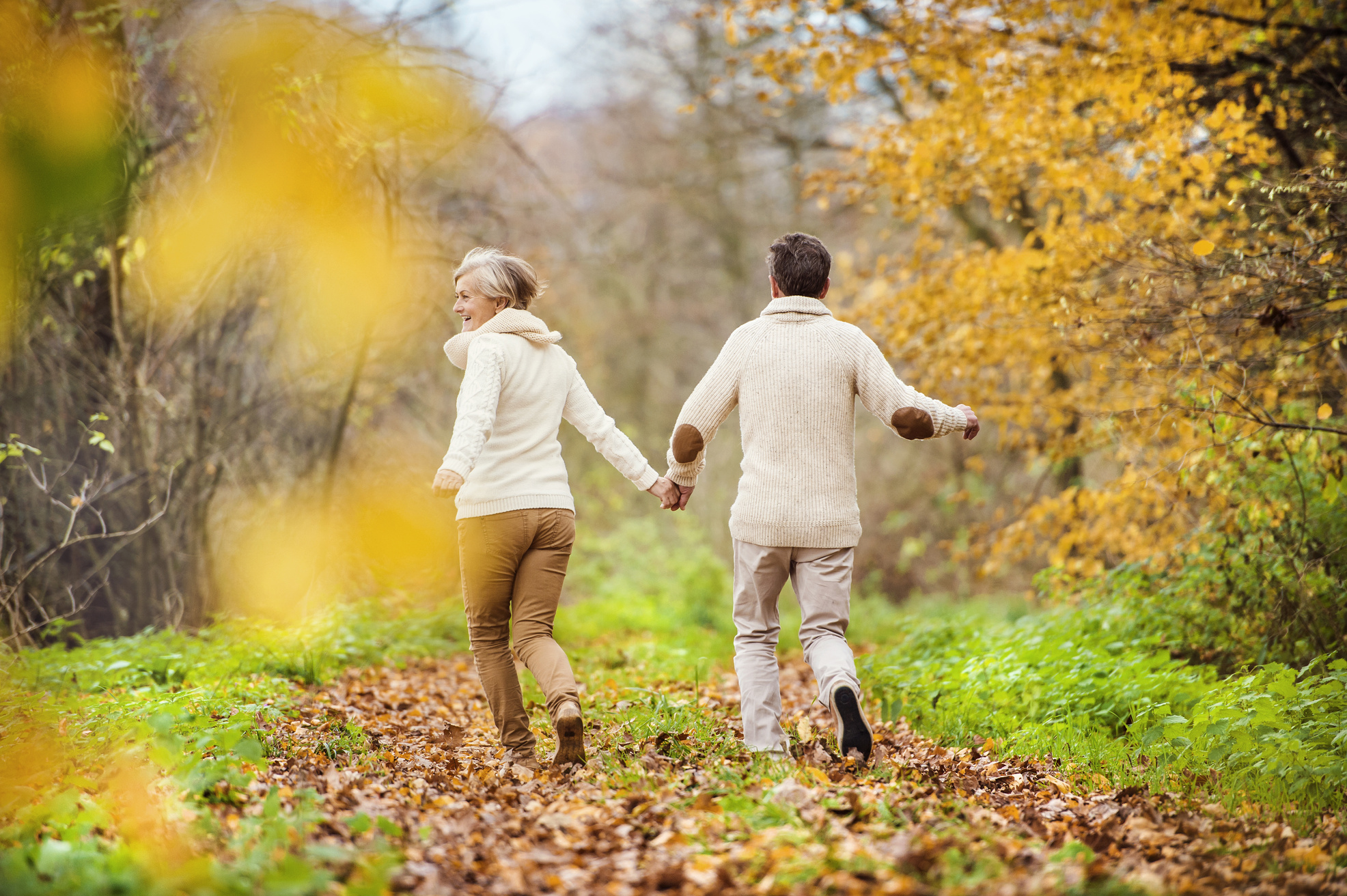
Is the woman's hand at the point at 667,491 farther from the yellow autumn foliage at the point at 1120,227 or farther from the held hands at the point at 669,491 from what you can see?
the yellow autumn foliage at the point at 1120,227

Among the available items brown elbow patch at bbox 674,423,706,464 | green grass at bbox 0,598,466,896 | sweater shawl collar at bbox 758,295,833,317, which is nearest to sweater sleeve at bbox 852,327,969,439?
sweater shawl collar at bbox 758,295,833,317

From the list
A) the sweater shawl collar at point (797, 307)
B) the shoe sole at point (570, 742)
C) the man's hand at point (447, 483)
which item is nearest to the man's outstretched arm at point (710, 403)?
the sweater shawl collar at point (797, 307)

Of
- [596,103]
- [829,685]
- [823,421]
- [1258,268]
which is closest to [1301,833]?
[829,685]

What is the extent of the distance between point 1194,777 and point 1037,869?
61.1 inches

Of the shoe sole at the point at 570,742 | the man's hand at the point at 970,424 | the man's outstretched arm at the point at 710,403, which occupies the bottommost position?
the shoe sole at the point at 570,742

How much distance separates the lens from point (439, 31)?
807 centimetres

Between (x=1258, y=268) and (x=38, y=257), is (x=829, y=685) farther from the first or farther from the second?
(x=38, y=257)

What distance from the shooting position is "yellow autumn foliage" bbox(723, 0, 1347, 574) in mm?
5488

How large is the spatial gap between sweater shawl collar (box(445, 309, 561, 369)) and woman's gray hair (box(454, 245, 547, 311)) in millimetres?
71

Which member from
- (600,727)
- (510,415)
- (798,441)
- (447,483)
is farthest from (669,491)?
(600,727)

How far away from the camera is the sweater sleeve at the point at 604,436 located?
4242mm

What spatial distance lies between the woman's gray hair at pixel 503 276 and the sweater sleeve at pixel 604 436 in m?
0.40

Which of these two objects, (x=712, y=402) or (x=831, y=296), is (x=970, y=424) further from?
(x=831, y=296)

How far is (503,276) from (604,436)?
0.79 m
